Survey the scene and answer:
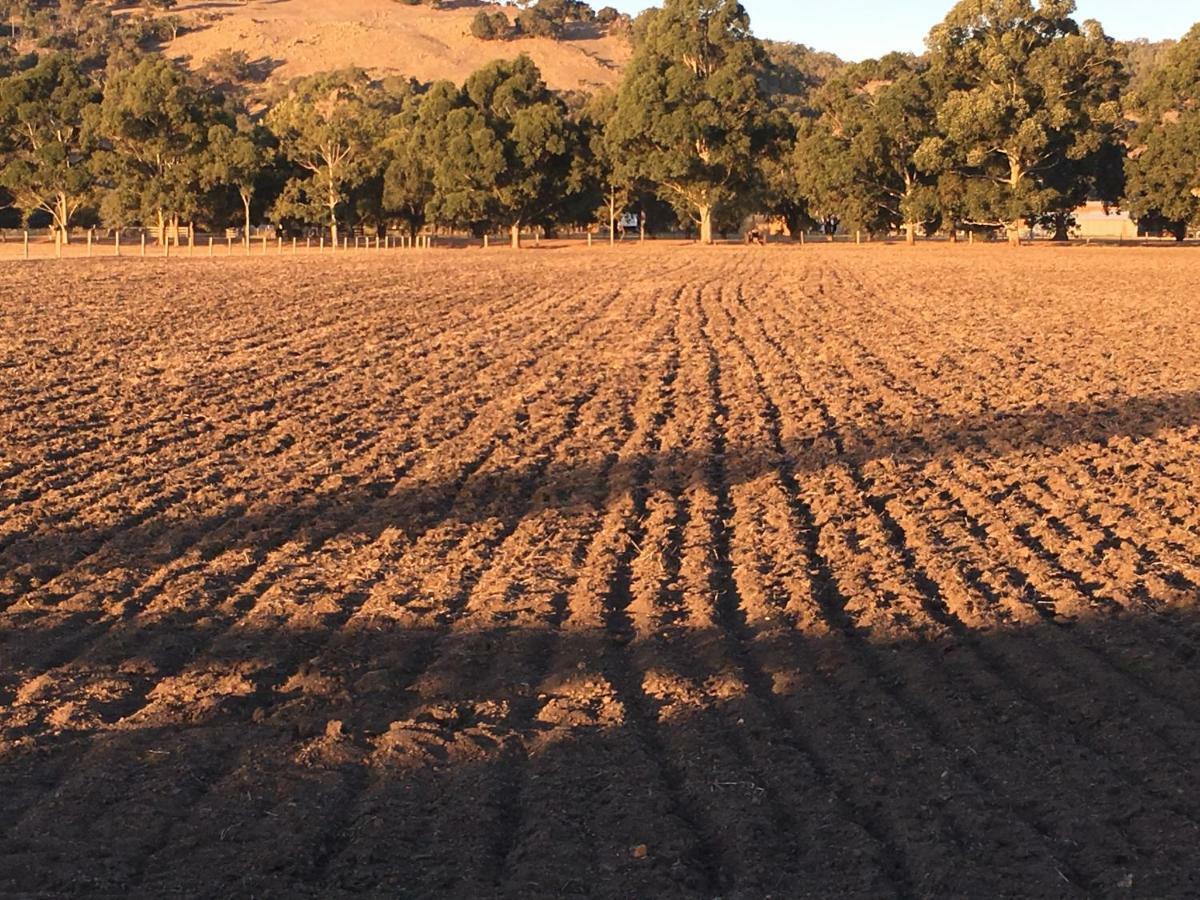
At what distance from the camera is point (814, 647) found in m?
7.54

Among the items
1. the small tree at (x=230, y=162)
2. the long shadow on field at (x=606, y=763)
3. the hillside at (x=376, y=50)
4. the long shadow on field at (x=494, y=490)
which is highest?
the hillside at (x=376, y=50)

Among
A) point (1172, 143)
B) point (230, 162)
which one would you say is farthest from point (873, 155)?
point (230, 162)

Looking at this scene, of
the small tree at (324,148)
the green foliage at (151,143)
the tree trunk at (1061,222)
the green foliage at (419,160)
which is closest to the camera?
the tree trunk at (1061,222)

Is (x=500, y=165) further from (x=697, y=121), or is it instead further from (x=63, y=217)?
(x=63, y=217)

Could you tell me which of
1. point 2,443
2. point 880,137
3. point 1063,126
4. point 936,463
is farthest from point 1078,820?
point 880,137

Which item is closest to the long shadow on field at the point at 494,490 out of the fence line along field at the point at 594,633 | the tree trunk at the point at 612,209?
the fence line along field at the point at 594,633

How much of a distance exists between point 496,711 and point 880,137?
6788 cm

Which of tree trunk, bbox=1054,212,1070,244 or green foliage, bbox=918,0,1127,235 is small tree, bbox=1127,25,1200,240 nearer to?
green foliage, bbox=918,0,1127,235

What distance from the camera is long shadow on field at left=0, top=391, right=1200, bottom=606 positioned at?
9.42m

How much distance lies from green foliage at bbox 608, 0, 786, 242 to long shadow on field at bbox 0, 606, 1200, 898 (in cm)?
6655

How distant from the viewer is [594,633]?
7.80 m

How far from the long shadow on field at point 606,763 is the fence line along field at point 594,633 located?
2 centimetres

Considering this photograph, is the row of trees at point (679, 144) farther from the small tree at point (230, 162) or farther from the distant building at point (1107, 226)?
the distant building at point (1107, 226)

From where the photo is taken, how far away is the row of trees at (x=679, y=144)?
6538 cm
